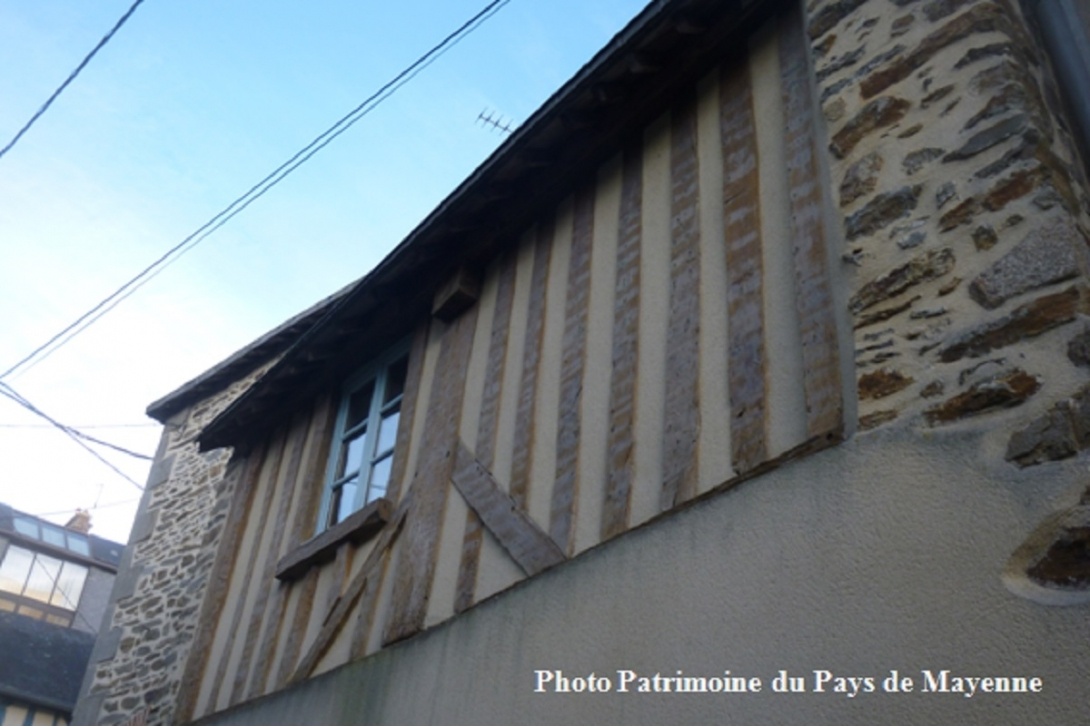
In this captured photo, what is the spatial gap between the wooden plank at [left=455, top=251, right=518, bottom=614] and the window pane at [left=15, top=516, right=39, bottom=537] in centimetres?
1497

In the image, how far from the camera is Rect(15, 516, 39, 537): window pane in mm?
16766

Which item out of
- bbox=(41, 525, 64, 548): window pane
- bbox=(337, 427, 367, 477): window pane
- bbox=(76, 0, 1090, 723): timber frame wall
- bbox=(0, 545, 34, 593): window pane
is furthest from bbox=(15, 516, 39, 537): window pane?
bbox=(337, 427, 367, 477): window pane

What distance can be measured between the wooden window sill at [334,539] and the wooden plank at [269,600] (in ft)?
0.62

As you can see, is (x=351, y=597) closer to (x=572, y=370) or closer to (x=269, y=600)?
(x=269, y=600)

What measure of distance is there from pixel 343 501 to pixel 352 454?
0.30 m

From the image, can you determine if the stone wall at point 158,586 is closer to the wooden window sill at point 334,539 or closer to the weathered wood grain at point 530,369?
the wooden window sill at point 334,539

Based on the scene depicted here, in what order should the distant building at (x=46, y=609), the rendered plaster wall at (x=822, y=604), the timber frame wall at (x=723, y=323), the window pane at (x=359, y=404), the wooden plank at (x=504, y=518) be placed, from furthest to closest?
the distant building at (x=46, y=609) → the window pane at (x=359, y=404) → the wooden plank at (x=504, y=518) → the timber frame wall at (x=723, y=323) → the rendered plaster wall at (x=822, y=604)

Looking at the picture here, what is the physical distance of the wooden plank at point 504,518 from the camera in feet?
11.7

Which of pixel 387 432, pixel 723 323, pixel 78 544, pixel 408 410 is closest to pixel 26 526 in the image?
pixel 78 544

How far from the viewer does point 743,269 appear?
130 inches

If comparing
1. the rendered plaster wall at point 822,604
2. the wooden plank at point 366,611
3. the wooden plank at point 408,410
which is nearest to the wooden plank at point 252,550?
the wooden plank at point 366,611

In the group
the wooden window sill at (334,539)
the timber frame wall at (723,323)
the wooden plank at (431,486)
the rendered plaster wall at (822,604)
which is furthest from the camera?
the wooden window sill at (334,539)

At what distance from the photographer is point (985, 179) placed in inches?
99.0

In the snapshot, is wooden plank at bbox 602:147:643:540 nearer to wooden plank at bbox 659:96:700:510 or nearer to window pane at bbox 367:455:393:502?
wooden plank at bbox 659:96:700:510
